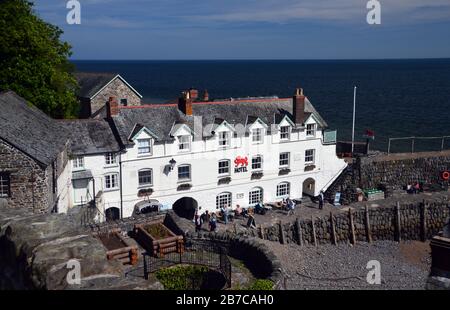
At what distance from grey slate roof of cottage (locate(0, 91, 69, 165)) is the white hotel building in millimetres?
5053

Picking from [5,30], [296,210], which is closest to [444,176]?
[296,210]

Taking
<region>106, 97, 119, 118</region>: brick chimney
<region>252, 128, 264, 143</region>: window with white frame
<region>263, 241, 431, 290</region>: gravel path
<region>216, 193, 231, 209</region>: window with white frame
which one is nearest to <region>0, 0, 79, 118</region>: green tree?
<region>106, 97, 119, 118</region>: brick chimney

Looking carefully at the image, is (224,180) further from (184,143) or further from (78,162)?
(78,162)

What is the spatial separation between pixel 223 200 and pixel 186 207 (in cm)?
327

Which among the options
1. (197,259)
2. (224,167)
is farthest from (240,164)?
(197,259)

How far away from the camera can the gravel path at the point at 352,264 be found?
30.4 m

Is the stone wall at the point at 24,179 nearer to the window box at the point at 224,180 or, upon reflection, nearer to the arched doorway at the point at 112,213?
the arched doorway at the point at 112,213

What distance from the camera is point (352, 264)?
3391 cm

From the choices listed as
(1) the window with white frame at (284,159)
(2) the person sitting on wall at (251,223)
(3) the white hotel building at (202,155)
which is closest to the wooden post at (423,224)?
(3) the white hotel building at (202,155)

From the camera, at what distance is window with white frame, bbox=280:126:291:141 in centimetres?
4215

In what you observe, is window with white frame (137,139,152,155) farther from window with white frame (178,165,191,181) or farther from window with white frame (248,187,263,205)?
window with white frame (248,187,263,205)

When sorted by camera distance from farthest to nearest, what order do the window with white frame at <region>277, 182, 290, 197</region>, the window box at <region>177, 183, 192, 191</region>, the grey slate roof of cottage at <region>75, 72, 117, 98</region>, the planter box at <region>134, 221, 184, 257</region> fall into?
the grey slate roof of cottage at <region>75, 72, 117, 98</region> → the window with white frame at <region>277, 182, 290, 197</region> → the window box at <region>177, 183, 192, 191</region> → the planter box at <region>134, 221, 184, 257</region>
